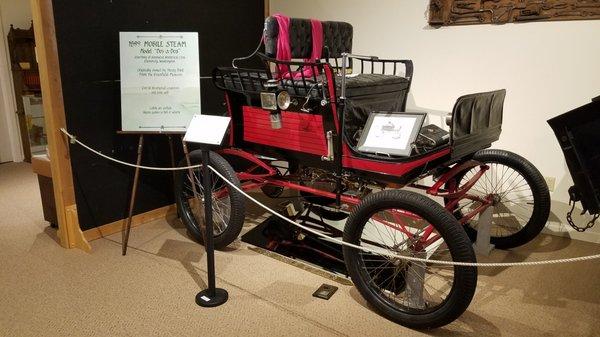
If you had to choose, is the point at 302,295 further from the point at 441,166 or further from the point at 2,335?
the point at 2,335

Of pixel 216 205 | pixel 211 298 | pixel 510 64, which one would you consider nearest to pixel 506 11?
pixel 510 64

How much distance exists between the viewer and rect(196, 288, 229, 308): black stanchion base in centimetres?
242

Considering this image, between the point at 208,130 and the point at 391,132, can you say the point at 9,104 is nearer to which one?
the point at 208,130

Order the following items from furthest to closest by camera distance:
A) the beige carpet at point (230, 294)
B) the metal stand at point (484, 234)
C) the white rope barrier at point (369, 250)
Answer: the metal stand at point (484, 234) → the beige carpet at point (230, 294) → the white rope barrier at point (369, 250)

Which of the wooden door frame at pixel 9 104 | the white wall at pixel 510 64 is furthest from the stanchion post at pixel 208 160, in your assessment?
the wooden door frame at pixel 9 104

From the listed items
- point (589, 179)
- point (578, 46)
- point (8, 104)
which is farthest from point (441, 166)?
point (8, 104)

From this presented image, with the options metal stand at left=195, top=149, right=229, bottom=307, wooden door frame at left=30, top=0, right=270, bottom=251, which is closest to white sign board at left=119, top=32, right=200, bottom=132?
wooden door frame at left=30, top=0, right=270, bottom=251

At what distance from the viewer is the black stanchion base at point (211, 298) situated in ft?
7.94

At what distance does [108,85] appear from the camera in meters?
3.21

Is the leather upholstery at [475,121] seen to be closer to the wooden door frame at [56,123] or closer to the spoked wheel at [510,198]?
the spoked wheel at [510,198]

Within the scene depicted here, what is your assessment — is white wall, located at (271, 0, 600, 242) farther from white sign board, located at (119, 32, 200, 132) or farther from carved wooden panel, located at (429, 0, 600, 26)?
white sign board, located at (119, 32, 200, 132)

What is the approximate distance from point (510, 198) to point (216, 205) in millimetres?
2244

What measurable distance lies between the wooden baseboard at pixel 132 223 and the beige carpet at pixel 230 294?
0.09 meters

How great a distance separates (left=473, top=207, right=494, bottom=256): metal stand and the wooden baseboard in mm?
2396
